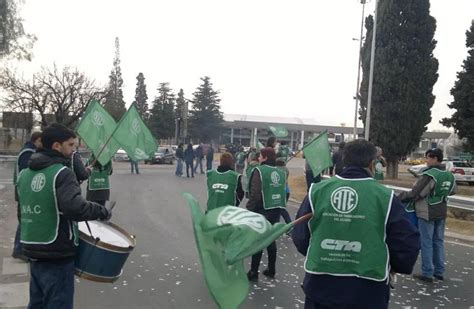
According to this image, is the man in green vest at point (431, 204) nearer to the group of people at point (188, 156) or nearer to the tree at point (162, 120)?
the group of people at point (188, 156)

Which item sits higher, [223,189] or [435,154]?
[435,154]

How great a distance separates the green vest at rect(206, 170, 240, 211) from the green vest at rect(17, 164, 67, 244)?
132 inches

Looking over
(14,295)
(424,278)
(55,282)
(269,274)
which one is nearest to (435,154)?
(424,278)

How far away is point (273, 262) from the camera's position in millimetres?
6691

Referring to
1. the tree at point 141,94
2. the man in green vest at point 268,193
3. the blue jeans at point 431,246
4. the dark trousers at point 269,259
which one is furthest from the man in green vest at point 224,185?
the tree at point 141,94

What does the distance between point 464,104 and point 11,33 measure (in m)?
29.9

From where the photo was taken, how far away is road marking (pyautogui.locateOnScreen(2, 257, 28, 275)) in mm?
6355

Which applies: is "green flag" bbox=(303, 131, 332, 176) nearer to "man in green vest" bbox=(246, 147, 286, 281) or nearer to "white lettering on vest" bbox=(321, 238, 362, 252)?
"man in green vest" bbox=(246, 147, 286, 281)

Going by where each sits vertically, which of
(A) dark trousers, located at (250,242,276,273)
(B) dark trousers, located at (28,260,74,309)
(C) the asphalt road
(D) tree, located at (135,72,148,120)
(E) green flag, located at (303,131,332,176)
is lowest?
(C) the asphalt road

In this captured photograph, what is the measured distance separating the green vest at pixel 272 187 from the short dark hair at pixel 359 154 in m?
3.36

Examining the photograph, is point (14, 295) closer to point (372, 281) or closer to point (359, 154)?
point (372, 281)

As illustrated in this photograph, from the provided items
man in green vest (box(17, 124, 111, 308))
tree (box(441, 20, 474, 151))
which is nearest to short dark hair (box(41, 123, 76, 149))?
man in green vest (box(17, 124, 111, 308))

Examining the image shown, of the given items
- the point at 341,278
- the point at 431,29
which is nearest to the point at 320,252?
the point at 341,278

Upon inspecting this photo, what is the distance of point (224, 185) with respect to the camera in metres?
6.96
